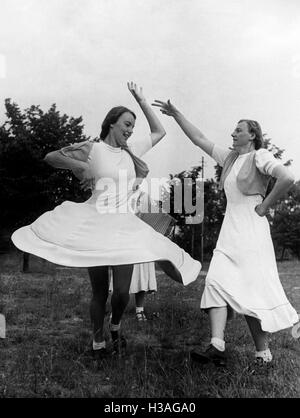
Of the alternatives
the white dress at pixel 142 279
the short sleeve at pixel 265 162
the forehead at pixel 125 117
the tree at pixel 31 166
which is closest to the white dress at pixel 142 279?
the white dress at pixel 142 279

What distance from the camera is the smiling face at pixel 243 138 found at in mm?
4102

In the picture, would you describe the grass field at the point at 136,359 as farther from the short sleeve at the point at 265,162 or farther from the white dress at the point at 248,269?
the short sleeve at the point at 265,162

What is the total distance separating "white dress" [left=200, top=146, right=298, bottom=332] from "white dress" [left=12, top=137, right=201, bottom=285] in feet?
0.92

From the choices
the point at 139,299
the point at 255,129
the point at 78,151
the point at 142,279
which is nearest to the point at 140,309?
the point at 139,299

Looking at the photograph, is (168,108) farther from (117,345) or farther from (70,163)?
(117,345)

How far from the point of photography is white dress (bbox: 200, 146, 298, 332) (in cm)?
377

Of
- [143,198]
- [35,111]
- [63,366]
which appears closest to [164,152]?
[143,198]

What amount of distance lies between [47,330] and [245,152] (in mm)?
3007

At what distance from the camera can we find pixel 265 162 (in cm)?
389

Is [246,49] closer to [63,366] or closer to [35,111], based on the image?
[63,366]

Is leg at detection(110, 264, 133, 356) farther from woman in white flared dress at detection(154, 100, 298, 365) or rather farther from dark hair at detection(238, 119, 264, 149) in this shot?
dark hair at detection(238, 119, 264, 149)

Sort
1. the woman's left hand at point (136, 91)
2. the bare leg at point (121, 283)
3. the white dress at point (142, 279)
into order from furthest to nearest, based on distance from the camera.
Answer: the white dress at point (142, 279) → the woman's left hand at point (136, 91) → the bare leg at point (121, 283)

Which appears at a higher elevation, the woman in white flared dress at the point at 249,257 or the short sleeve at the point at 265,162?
the short sleeve at the point at 265,162

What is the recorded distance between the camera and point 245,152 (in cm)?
415
